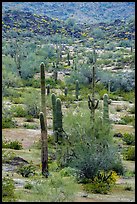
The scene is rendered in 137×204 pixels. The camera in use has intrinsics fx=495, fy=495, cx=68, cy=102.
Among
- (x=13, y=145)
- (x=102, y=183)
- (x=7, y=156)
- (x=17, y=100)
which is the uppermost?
(x=17, y=100)

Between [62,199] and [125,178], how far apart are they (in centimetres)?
558

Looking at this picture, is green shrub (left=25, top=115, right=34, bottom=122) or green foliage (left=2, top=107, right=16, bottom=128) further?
green shrub (left=25, top=115, right=34, bottom=122)

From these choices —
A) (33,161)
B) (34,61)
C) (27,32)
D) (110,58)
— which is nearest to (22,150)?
(33,161)

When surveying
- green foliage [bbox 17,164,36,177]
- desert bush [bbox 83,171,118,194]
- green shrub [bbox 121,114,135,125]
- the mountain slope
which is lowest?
desert bush [bbox 83,171,118,194]

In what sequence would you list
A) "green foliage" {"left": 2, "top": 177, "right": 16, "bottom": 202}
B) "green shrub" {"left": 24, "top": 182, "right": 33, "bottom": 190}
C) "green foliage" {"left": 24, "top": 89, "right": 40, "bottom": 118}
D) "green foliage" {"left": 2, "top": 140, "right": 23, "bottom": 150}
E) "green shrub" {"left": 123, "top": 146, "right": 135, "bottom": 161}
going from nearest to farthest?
"green foliage" {"left": 2, "top": 177, "right": 16, "bottom": 202}
"green shrub" {"left": 24, "top": 182, "right": 33, "bottom": 190}
"green shrub" {"left": 123, "top": 146, "right": 135, "bottom": 161}
"green foliage" {"left": 2, "top": 140, "right": 23, "bottom": 150}
"green foliage" {"left": 24, "top": 89, "right": 40, "bottom": 118}

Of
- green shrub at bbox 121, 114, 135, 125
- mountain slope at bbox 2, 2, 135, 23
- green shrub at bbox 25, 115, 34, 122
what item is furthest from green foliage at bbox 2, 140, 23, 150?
mountain slope at bbox 2, 2, 135, 23

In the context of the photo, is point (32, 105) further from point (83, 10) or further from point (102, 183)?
point (83, 10)

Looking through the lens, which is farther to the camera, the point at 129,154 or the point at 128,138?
the point at 128,138

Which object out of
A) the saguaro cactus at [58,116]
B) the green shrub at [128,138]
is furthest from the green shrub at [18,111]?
A: the saguaro cactus at [58,116]

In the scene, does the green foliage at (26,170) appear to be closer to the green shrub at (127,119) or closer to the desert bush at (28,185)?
the desert bush at (28,185)

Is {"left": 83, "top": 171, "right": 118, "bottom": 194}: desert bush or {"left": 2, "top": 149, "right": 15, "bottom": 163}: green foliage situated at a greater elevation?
{"left": 2, "top": 149, "right": 15, "bottom": 163}: green foliage

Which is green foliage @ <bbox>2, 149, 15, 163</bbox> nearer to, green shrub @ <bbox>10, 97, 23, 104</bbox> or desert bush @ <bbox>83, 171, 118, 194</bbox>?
desert bush @ <bbox>83, 171, 118, 194</bbox>

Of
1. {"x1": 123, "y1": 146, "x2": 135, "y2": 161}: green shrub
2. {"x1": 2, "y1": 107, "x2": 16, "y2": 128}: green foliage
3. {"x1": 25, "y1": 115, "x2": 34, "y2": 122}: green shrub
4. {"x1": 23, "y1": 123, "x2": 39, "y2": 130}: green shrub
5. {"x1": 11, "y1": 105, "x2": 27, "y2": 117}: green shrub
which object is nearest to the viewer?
{"x1": 123, "y1": 146, "x2": 135, "y2": 161}: green shrub

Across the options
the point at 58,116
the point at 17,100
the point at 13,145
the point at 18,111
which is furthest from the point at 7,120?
the point at 58,116
